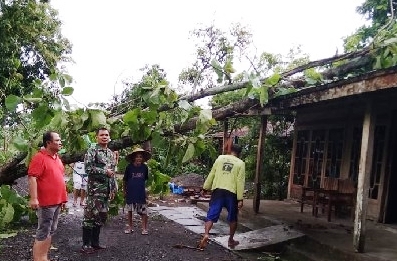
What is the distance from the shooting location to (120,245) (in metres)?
6.53

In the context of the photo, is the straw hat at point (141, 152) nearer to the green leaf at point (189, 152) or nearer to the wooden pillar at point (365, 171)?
the green leaf at point (189, 152)

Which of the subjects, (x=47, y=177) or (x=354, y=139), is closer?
(x=47, y=177)

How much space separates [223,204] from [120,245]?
1.69 meters

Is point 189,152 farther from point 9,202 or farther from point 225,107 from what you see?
point 9,202

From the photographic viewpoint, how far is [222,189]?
657 cm

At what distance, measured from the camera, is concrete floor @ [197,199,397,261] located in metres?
5.80

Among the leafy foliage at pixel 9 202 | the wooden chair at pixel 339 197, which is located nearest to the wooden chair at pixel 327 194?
the wooden chair at pixel 339 197

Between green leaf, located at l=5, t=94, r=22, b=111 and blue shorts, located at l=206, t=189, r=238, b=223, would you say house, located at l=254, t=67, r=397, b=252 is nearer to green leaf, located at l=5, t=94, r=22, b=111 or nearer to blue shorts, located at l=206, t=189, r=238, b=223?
blue shorts, located at l=206, t=189, r=238, b=223

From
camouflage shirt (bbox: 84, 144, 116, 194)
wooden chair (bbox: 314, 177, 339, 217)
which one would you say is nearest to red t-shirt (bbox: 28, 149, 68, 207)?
camouflage shirt (bbox: 84, 144, 116, 194)

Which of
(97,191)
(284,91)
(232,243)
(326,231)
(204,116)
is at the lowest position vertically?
(232,243)

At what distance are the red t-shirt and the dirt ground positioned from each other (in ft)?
3.64

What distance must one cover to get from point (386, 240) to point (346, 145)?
3160 mm

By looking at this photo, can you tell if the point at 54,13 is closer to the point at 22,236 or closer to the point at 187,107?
the point at 22,236

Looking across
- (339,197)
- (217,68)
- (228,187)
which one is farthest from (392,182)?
(217,68)
